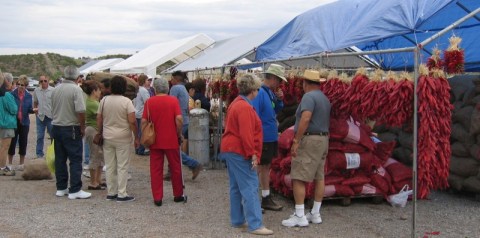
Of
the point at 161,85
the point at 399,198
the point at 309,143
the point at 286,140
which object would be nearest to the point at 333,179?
the point at 286,140

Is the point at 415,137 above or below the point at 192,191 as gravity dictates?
above

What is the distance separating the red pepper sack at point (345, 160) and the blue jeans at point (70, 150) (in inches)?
142

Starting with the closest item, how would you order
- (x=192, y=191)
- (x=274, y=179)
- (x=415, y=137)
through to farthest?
(x=415, y=137) → (x=274, y=179) → (x=192, y=191)

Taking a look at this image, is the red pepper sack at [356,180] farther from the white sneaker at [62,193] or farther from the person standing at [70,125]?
the white sneaker at [62,193]

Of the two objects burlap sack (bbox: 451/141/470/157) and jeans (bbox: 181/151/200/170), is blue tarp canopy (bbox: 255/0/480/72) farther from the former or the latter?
jeans (bbox: 181/151/200/170)

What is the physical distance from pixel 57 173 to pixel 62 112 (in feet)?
3.22

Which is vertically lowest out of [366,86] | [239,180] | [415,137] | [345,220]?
[345,220]

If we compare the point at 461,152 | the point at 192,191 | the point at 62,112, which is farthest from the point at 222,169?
the point at 461,152

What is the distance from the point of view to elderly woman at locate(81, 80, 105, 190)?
817 cm

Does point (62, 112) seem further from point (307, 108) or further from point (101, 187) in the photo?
point (307, 108)

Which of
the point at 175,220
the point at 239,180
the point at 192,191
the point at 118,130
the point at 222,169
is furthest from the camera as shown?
the point at 222,169

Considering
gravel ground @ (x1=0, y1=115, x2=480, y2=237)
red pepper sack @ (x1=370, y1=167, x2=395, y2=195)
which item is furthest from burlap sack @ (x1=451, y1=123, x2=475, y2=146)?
red pepper sack @ (x1=370, y1=167, x2=395, y2=195)

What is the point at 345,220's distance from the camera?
659cm

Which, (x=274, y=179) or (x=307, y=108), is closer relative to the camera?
(x=307, y=108)
